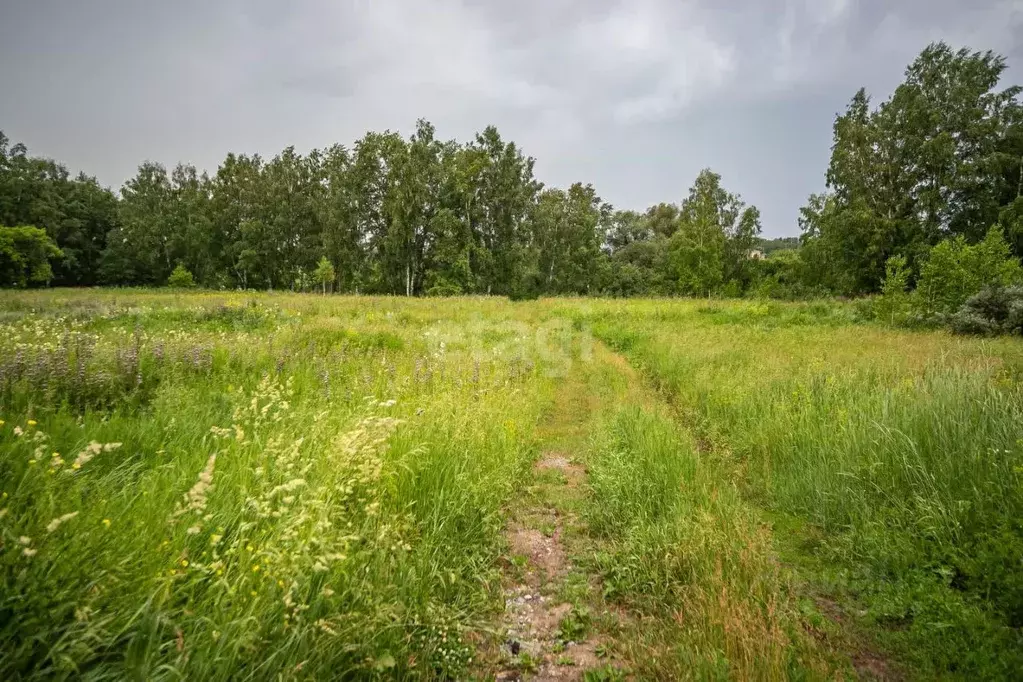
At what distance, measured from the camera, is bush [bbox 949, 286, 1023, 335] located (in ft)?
46.9

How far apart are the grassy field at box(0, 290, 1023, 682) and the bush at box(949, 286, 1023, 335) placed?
36.0 feet

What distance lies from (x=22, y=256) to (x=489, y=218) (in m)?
40.5

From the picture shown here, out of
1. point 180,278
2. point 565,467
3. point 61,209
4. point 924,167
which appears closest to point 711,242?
point 924,167

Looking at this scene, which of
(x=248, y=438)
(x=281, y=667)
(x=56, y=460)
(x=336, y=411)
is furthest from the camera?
(x=336, y=411)

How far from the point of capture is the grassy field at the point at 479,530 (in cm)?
218

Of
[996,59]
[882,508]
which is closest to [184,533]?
[882,508]

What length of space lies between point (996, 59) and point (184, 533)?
5205 centimetres

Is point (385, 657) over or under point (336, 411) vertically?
under

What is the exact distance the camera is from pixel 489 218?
2041 inches

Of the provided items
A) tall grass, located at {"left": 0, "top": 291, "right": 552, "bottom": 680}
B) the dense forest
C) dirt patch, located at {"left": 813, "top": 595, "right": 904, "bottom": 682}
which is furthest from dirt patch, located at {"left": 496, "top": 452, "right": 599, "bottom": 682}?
the dense forest

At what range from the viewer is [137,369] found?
552 centimetres

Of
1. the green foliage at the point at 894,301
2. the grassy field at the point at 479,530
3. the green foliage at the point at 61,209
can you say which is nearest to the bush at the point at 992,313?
the green foliage at the point at 894,301

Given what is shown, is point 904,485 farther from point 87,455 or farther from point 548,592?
point 87,455

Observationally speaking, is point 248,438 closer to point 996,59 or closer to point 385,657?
point 385,657
